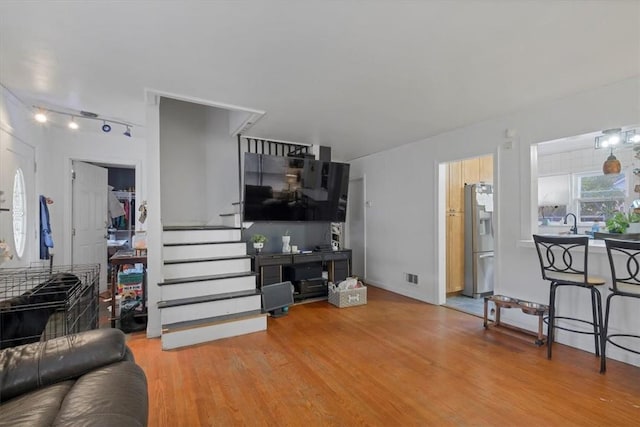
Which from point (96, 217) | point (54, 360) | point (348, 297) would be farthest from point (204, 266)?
point (96, 217)

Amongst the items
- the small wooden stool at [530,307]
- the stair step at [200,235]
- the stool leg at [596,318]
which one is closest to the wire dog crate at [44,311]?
the stair step at [200,235]

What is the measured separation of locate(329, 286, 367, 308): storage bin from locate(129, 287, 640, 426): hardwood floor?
29.5 inches

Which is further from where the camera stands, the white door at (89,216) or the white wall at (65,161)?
the white door at (89,216)

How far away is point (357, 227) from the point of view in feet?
18.9

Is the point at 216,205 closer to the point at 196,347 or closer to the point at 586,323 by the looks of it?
the point at 196,347

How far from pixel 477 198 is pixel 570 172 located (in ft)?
6.27

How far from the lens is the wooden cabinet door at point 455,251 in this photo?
4.55m

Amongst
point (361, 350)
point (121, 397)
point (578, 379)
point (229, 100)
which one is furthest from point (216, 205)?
point (578, 379)

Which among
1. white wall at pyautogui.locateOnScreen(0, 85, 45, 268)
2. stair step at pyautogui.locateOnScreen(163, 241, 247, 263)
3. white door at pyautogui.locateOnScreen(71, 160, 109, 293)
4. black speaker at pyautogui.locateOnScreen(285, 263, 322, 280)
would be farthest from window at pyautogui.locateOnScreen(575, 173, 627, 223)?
white door at pyautogui.locateOnScreen(71, 160, 109, 293)

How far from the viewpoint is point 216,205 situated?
15.8ft

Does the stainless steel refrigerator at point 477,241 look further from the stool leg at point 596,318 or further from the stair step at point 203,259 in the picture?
the stair step at point 203,259

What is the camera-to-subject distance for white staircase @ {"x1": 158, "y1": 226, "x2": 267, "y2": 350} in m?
2.94

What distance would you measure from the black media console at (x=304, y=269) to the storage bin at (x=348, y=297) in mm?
352

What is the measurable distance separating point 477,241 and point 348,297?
2.15 metres
